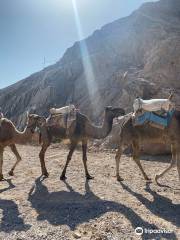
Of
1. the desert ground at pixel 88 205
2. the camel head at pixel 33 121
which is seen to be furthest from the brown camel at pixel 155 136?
the camel head at pixel 33 121

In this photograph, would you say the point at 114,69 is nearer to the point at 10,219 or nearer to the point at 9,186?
the point at 9,186

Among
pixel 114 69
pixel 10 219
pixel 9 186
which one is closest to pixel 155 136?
pixel 9 186

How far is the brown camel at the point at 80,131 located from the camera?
11.1 m

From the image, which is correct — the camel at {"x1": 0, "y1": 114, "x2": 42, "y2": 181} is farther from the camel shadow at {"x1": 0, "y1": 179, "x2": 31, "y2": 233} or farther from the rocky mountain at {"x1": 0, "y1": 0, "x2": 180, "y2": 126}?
the rocky mountain at {"x1": 0, "y1": 0, "x2": 180, "y2": 126}

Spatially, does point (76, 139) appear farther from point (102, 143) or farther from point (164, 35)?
point (164, 35)

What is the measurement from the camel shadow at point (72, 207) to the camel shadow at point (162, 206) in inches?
20.6

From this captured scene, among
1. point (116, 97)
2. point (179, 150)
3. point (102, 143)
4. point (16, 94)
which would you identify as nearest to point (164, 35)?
point (116, 97)

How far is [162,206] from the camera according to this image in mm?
8406

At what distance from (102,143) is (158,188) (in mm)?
8421

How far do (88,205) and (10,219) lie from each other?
1799 millimetres

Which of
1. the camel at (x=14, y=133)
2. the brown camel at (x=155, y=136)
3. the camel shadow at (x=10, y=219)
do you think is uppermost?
the camel at (x=14, y=133)

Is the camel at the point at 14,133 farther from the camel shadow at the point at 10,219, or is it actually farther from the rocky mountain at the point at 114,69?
the rocky mountain at the point at 114,69

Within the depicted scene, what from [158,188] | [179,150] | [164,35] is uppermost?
[164,35]

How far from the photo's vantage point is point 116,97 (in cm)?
2425
